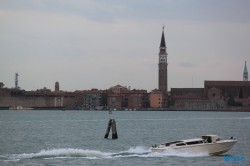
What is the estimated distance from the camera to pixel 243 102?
182 m

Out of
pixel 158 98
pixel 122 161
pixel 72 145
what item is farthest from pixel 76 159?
pixel 158 98

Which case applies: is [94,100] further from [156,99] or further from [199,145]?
[199,145]

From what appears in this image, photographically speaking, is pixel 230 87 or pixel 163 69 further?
pixel 230 87

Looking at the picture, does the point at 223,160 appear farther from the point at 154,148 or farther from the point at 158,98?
the point at 158,98

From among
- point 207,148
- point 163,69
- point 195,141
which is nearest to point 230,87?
point 163,69

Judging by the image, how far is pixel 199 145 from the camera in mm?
32562

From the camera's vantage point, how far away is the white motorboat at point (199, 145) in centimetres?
3244

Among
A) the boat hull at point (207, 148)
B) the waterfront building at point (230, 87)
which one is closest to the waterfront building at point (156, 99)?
the waterfront building at point (230, 87)

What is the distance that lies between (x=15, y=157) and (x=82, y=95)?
161671 millimetres

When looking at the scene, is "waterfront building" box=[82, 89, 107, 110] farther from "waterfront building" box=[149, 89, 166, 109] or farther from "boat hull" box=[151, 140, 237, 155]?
"boat hull" box=[151, 140, 237, 155]

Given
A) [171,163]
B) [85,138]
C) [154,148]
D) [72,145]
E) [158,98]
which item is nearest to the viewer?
[171,163]

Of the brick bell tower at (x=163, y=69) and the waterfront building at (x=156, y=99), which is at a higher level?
the brick bell tower at (x=163, y=69)

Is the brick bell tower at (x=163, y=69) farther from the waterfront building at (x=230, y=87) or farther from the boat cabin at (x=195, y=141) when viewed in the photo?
the boat cabin at (x=195, y=141)

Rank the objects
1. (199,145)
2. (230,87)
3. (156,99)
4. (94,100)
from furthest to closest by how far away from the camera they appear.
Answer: (94,100), (230,87), (156,99), (199,145)
